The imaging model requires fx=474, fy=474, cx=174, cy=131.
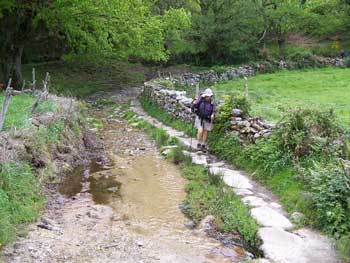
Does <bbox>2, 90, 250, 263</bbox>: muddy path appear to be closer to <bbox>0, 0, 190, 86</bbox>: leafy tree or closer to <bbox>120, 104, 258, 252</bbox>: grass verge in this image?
<bbox>120, 104, 258, 252</bbox>: grass verge

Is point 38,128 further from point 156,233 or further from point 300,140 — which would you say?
point 300,140

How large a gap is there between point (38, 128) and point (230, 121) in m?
4.93

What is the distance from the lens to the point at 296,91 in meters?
21.0

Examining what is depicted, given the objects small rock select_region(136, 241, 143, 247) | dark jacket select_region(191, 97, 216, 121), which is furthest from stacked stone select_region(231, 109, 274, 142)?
small rock select_region(136, 241, 143, 247)

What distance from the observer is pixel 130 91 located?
26391mm

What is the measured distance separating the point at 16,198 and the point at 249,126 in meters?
5.98

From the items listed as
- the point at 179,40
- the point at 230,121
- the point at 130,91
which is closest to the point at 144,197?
the point at 230,121

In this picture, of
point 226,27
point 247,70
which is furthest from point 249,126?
point 226,27

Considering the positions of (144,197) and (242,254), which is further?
(144,197)

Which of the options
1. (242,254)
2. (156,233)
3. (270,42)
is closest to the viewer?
(242,254)

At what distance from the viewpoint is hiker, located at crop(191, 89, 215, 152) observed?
12.7m

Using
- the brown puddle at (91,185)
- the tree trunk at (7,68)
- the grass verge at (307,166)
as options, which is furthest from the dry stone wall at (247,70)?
the grass verge at (307,166)

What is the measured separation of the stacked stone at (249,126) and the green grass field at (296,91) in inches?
28.4

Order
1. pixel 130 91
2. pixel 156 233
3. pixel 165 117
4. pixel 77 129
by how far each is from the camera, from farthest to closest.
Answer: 1. pixel 130 91
2. pixel 165 117
3. pixel 77 129
4. pixel 156 233
